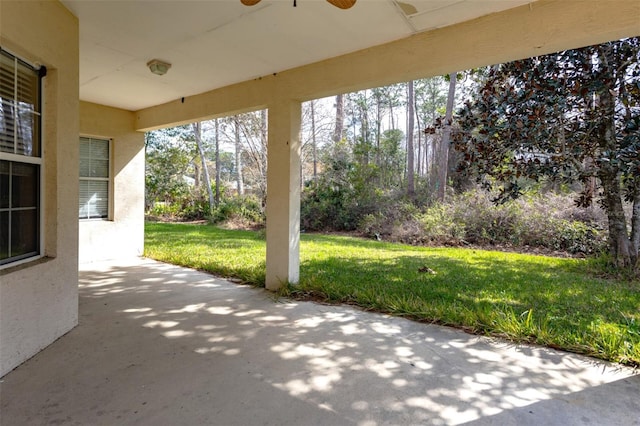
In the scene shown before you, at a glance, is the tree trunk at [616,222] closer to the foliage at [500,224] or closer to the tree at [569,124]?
the tree at [569,124]

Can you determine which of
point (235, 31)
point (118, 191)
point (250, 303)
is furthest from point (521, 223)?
point (118, 191)

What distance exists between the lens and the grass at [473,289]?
9.91 feet

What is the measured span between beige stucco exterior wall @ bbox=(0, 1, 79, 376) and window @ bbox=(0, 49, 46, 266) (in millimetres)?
71

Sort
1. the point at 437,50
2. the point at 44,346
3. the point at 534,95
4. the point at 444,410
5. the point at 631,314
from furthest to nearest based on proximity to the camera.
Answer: the point at 534,95, the point at 631,314, the point at 437,50, the point at 44,346, the point at 444,410

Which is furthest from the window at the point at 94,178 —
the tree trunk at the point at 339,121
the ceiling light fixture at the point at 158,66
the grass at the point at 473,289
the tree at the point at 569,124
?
the tree trunk at the point at 339,121

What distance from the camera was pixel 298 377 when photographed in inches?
93.1

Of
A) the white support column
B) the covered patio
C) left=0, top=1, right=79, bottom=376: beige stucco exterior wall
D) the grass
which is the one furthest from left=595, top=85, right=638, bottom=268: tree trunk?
left=0, top=1, right=79, bottom=376: beige stucco exterior wall

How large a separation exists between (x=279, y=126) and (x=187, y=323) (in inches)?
97.8

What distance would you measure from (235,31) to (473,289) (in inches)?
157

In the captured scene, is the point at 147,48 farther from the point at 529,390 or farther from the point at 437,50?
the point at 529,390

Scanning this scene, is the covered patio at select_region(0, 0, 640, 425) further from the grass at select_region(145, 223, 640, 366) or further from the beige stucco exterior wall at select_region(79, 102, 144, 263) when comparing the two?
the beige stucco exterior wall at select_region(79, 102, 144, 263)

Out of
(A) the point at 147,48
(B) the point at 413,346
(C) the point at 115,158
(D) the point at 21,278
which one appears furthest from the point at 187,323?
(C) the point at 115,158

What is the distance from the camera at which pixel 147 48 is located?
11.9ft

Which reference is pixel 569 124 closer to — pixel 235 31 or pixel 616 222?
pixel 616 222
